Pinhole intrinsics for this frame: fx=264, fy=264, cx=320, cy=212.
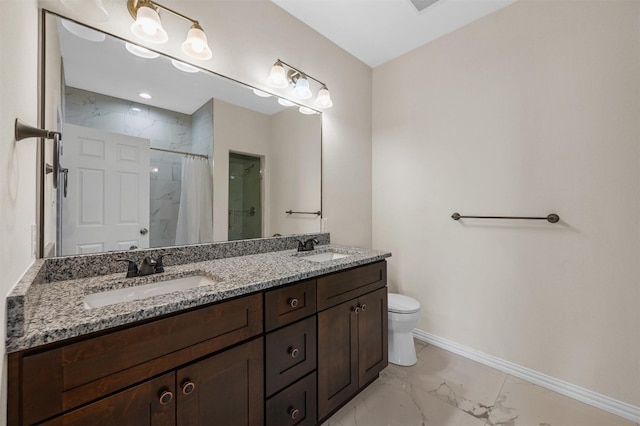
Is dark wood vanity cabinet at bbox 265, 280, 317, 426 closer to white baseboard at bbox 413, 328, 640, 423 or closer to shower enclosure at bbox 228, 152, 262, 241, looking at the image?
shower enclosure at bbox 228, 152, 262, 241

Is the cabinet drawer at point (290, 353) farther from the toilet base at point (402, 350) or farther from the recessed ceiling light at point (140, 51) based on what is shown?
→ the recessed ceiling light at point (140, 51)

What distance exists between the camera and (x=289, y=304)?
3.85 ft

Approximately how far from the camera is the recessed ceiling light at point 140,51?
4.17 feet

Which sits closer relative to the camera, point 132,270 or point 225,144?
point 132,270

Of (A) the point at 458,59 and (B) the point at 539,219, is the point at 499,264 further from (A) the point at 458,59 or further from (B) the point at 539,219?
(A) the point at 458,59

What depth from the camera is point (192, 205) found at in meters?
1.47

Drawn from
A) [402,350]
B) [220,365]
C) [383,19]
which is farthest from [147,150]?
[402,350]

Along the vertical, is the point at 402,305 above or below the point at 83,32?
below

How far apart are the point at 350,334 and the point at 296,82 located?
1729 mm

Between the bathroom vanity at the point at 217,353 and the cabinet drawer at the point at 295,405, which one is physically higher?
the bathroom vanity at the point at 217,353

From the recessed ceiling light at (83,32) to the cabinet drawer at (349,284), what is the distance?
59.5 inches

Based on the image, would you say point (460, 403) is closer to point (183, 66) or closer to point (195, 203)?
point (195, 203)

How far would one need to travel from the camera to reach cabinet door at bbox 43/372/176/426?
0.70 m

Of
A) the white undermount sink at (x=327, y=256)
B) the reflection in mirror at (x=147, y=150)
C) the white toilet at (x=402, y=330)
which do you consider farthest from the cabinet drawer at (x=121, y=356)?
the white toilet at (x=402, y=330)
